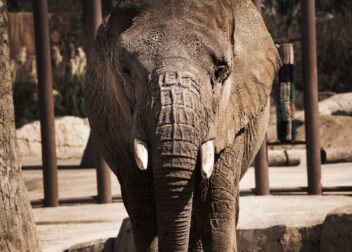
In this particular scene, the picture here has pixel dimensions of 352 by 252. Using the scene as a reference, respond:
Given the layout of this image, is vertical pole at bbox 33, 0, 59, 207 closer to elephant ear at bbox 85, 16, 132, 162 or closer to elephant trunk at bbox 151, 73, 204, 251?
elephant ear at bbox 85, 16, 132, 162

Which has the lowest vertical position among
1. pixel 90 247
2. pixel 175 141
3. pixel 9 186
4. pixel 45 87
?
pixel 90 247

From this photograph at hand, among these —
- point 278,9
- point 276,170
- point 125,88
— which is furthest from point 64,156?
point 278,9

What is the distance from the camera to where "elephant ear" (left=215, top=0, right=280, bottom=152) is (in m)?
5.24

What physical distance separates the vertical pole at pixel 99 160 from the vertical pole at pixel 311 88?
1744 mm

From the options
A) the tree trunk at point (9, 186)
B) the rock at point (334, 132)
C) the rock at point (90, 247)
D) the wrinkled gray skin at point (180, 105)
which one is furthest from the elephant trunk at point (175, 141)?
the rock at point (334, 132)

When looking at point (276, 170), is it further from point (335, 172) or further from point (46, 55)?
point (46, 55)

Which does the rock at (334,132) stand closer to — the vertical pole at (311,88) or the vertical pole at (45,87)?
the vertical pole at (311,88)

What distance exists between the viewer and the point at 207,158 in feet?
14.9

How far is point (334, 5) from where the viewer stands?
31297 millimetres

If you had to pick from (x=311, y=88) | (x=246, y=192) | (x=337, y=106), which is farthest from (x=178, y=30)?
(x=337, y=106)

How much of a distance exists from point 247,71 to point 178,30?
0.65 m

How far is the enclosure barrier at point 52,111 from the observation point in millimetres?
9250

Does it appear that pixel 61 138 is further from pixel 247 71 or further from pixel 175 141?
pixel 175 141

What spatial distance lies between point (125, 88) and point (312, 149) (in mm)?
4747
